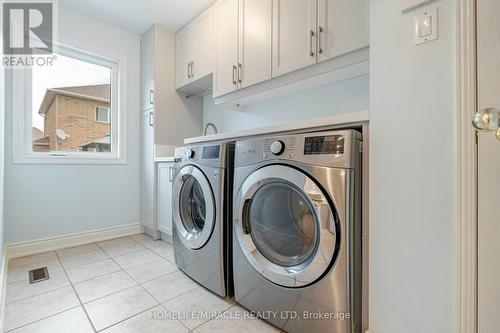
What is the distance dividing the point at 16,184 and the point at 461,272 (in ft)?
9.75

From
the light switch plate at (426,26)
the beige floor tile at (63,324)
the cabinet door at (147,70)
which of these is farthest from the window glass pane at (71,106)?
the light switch plate at (426,26)

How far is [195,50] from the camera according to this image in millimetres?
2324

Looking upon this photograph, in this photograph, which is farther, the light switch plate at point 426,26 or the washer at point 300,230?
the washer at point 300,230

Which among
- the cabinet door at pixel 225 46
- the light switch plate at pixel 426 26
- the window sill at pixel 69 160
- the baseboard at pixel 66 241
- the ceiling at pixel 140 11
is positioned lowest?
the baseboard at pixel 66 241

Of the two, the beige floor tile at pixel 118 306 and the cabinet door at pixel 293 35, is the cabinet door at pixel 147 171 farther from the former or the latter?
the cabinet door at pixel 293 35

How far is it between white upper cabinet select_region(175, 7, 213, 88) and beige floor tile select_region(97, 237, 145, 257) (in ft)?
5.61

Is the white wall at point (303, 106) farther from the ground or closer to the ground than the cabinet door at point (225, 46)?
closer to the ground

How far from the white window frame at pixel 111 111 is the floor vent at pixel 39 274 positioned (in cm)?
96

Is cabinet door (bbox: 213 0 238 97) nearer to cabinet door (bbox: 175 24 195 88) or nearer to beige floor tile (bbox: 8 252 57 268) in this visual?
cabinet door (bbox: 175 24 195 88)

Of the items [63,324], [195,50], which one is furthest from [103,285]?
[195,50]

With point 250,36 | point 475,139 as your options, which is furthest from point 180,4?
point 475,139

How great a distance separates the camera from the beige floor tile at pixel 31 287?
4.46 ft

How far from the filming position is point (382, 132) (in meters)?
0.86

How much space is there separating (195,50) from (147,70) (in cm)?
64
